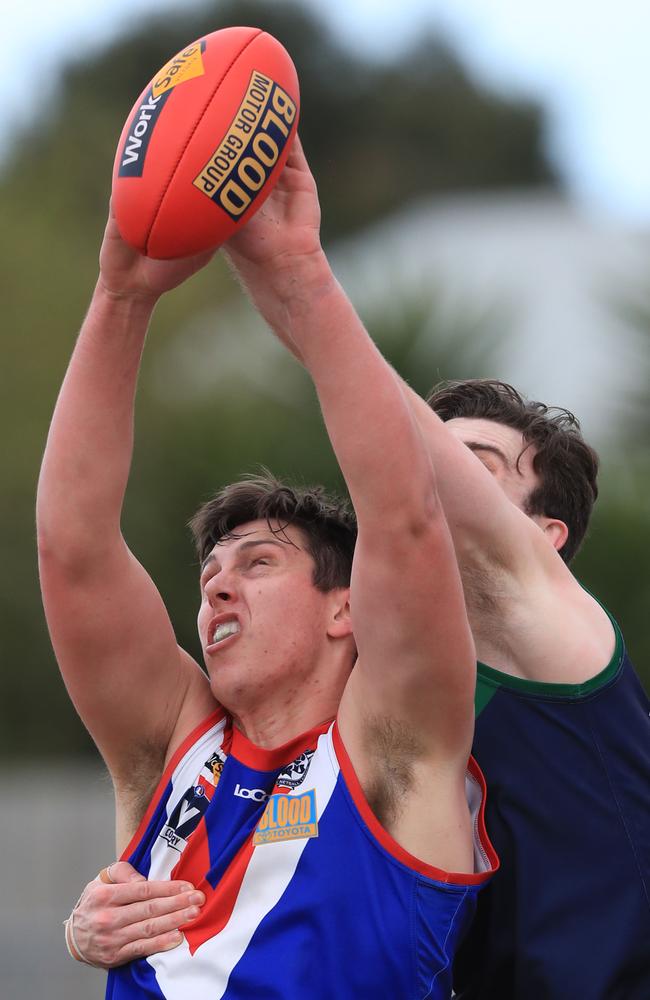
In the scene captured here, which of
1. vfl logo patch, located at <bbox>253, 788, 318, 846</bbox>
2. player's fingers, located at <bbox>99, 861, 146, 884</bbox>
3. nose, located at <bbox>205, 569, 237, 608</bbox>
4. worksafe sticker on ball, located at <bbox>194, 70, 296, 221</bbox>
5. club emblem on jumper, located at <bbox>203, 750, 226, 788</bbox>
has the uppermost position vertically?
worksafe sticker on ball, located at <bbox>194, 70, 296, 221</bbox>

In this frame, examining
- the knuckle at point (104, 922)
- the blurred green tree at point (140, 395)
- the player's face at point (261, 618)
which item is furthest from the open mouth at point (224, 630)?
the blurred green tree at point (140, 395)

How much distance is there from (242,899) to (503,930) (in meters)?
0.71

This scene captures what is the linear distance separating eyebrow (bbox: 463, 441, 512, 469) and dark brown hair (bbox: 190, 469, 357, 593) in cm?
44

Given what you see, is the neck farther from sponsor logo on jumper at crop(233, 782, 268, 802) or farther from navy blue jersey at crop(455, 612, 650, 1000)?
navy blue jersey at crop(455, 612, 650, 1000)

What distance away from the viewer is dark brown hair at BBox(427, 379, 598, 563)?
13.7 ft

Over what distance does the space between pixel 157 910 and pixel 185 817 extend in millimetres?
237

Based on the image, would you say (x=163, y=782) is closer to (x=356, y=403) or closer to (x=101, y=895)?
(x=101, y=895)

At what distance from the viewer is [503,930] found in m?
3.45

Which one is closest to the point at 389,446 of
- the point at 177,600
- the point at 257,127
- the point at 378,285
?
the point at 257,127

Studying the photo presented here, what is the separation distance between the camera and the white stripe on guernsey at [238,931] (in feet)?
10.3

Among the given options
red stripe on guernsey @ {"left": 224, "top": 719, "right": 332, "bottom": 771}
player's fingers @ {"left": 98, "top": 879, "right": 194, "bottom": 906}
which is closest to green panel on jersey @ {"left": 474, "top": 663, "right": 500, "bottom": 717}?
red stripe on guernsey @ {"left": 224, "top": 719, "right": 332, "bottom": 771}

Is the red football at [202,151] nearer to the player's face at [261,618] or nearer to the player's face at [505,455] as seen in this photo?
the player's face at [261,618]

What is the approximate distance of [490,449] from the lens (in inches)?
161

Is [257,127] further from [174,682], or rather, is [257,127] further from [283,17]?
[283,17]
